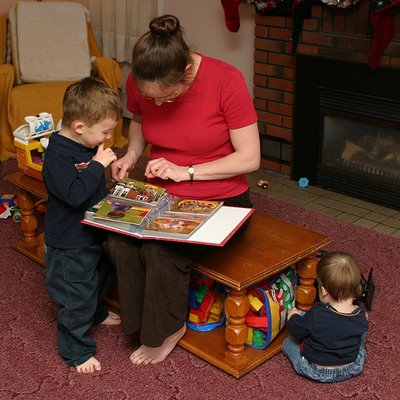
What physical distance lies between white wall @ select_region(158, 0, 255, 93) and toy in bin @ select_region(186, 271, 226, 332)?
181cm

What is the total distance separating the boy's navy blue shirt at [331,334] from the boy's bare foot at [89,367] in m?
0.60

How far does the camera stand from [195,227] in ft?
6.04

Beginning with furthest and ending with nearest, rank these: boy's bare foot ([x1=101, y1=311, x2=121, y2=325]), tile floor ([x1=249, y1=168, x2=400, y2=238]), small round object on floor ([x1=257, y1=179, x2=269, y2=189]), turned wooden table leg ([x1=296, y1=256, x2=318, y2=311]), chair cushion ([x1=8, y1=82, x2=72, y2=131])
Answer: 1. chair cushion ([x1=8, y1=82, x2=72, y2=131])
2. small round object on floor ([x1=257, y1=179, x2=269, y2=189])
3. tile floor ([x1=249, y1=168, x2=400, y2=238])
4. boy's bare foot ([x1=101, y1=311, x2=121, y2=325])
5. turned wooden table leg ([x1=296, y1=256, x2=318, y2=311])

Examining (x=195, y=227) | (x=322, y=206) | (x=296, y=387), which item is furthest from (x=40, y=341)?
(x=322, y=206)

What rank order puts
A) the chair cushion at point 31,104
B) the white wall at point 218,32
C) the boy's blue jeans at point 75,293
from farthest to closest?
the chair cushion at point 31,104 < the white wall at point 218,32 < the boy's blue jeans at point 75,293

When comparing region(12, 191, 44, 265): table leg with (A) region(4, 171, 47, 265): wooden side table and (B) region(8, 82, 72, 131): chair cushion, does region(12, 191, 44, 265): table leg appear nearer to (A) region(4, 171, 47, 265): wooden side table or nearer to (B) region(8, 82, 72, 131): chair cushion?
(A) region(4, 171, 47, 265): wooden side table

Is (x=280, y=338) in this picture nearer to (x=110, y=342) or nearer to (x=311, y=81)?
(x=110, y=342)

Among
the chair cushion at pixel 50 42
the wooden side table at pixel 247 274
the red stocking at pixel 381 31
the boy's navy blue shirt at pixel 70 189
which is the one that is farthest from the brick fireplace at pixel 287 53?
the boy's navy blue shirt at pixel 70 189

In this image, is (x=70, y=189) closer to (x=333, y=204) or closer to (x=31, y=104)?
(x=333, y=204)

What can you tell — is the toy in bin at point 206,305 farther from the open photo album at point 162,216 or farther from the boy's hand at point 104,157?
the boy's hand at point 104,157

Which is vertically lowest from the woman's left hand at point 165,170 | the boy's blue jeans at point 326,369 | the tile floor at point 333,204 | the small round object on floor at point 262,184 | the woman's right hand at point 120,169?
the boy's blue jeans at point 326,369

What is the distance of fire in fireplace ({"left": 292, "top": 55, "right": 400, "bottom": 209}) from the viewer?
3.02m

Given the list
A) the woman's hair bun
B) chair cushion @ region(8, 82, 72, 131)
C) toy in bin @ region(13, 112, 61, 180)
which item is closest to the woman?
the woman's hair bun

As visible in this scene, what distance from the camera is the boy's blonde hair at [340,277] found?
5.98 ft
